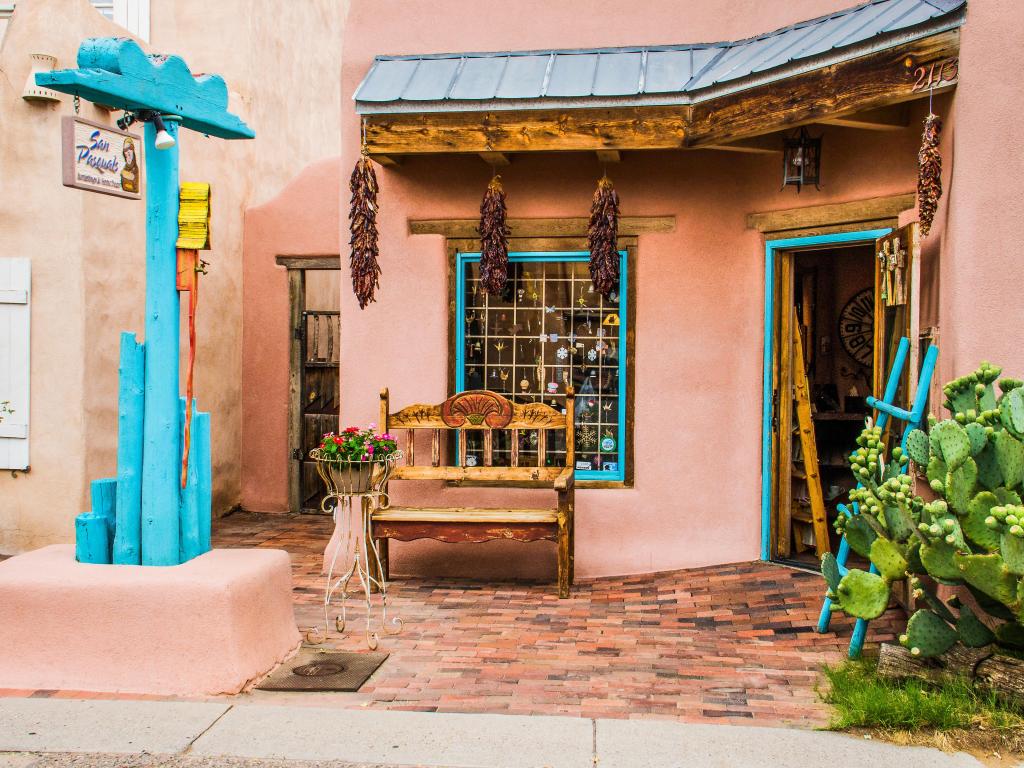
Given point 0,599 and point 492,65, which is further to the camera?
point 492,65

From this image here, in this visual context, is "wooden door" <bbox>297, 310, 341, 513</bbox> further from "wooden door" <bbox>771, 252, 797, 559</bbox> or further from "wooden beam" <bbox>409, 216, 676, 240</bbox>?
"wooden door" <bbox>771, 252, 797, 559</bbox>

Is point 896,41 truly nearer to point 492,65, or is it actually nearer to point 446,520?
point 492,65

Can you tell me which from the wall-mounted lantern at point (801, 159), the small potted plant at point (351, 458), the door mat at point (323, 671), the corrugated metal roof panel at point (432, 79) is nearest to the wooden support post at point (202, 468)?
the small potted plant at point (351, 458)

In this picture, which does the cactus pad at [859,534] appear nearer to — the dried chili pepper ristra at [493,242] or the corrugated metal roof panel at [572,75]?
the dried chili pepper ristra at [493,242]

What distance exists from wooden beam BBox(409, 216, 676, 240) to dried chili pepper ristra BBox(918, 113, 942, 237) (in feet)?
7.89

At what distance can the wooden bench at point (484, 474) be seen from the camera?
271 inches

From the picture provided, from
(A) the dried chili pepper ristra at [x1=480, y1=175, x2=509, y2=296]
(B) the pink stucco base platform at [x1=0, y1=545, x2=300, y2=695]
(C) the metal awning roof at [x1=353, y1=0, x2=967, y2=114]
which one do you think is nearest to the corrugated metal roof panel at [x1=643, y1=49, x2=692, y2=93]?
(C) the metal awning roof at [x1=353, y1=0, x2=967, y2=114]

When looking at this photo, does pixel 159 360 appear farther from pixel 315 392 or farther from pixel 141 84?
pixel 315 392

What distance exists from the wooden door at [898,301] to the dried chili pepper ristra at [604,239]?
1.83 metres

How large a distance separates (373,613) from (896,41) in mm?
4756

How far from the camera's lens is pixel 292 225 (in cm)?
1030

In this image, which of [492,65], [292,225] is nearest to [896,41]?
[492,65]

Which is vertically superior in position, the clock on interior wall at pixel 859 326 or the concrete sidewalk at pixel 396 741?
the clock on interior wall at pixel 859 326

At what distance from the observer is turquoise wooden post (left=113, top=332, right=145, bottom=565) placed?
5.21 metres
